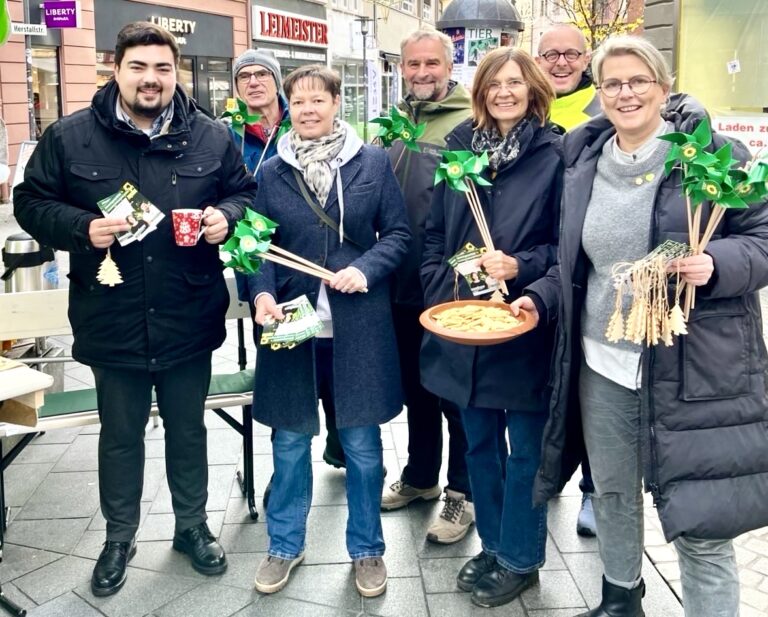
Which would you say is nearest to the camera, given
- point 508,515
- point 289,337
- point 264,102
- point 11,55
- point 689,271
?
point 689,271

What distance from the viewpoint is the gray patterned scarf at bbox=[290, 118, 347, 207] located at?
316 cm

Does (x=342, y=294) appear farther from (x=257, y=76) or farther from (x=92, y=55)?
(x=92, y=55)

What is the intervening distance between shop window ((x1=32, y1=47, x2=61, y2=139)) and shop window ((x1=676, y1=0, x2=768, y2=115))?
12028 mm

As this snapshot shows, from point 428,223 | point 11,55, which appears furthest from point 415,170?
point 11,55

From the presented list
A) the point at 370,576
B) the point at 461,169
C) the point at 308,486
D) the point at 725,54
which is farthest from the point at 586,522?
the point at 725,54

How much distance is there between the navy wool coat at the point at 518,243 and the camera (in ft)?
9.80

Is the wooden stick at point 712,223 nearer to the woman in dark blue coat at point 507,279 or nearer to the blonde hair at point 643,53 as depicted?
the blonde hair at point 643,53

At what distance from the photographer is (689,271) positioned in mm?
2314

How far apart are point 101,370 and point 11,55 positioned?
1308 cm

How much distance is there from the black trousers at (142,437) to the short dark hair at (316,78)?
1100mm

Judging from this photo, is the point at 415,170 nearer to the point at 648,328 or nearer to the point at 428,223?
the point at 428,223

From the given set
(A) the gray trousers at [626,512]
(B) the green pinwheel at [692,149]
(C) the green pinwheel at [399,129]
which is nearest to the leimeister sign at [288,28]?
(C) the green pinwheel at [399,129]

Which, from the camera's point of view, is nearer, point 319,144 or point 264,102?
point 319,144

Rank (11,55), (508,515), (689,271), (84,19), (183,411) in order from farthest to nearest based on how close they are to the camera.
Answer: (84,19) < (11,55) < (183,411) < (508,515) < (689,271)
